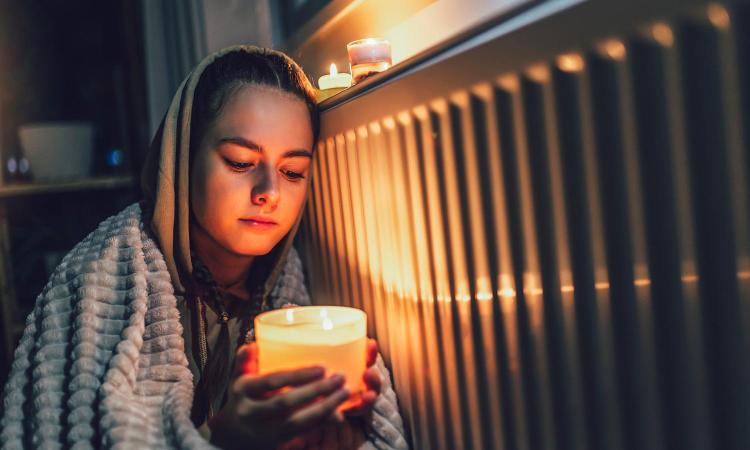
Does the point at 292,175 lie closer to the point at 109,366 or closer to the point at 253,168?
the point at 253,168

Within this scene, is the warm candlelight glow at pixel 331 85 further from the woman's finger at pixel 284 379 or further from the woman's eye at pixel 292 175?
the woman's finger at pixel 284 379

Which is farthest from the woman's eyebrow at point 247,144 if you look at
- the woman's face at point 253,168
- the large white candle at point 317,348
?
the large white candle at point 317,348

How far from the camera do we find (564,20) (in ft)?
1.45

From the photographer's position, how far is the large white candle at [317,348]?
1.80ft

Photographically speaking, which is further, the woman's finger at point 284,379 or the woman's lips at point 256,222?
the woman's lips at point 256,222

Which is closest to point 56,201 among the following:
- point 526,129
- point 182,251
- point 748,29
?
point 182,251

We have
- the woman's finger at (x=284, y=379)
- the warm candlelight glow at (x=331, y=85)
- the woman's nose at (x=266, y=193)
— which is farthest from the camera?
the warm candlelight glow at (x=331, y=85)

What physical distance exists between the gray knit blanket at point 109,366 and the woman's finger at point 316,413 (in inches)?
4.9

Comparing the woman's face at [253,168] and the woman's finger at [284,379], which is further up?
the woman's face at [253,168]

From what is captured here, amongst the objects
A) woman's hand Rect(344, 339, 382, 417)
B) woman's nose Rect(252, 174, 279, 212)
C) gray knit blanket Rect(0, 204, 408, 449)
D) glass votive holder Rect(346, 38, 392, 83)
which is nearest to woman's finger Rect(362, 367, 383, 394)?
woman's hand Rect(344, 339, 382, 417)

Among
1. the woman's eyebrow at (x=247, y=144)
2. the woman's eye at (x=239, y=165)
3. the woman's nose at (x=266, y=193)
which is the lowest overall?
the woman's nose at (x=266, y=193)

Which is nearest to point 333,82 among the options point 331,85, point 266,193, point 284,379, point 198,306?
point 331,85

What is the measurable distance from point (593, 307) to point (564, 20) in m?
0.22

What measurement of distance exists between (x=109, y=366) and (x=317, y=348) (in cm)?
32
